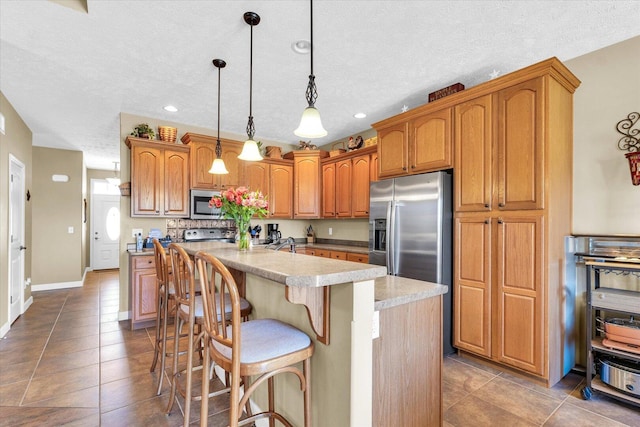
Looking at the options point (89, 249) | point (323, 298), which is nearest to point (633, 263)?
point (323, 298)

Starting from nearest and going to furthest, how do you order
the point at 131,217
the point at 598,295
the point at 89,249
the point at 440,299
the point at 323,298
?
the point at 323,298
the point at 440,299
the point at 598,295
the point at 131,217
the point at 89,249

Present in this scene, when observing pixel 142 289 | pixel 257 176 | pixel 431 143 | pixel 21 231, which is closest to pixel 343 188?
pixel 257 176

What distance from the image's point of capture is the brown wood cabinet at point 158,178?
4055mm

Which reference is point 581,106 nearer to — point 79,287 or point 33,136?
point 33,136

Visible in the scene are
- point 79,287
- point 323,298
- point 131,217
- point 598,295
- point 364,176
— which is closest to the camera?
point 323,298

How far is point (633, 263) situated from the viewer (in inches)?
85.7

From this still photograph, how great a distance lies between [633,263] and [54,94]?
18.4 ft

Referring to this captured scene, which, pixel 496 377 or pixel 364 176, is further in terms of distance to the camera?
pixel 364 176

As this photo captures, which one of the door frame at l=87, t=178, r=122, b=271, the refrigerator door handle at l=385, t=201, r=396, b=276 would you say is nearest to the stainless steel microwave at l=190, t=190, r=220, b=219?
the refrigerator door handle at l=385, t=201, r=396, b=276

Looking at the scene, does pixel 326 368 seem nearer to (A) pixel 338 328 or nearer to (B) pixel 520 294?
(A) pixel 338 328

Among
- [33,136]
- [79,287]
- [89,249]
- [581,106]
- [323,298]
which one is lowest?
[79,287]

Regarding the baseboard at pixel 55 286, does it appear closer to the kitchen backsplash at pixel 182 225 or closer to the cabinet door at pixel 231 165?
the kitchen backsplash at pixel 182 225

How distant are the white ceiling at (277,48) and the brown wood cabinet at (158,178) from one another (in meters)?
0.54

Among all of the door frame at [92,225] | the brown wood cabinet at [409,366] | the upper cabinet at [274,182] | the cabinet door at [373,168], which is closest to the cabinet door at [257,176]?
the upper cabinet at [274,182]
